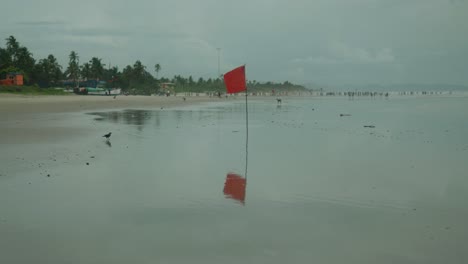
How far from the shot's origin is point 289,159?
42.8ft

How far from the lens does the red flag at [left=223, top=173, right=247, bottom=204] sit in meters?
8.27

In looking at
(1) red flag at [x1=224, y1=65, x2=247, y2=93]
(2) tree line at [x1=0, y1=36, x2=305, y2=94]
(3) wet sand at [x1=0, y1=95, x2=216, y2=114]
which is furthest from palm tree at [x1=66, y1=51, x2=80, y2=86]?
(1) red flag at [x1=224, y1=65, x2=247, y2=93]

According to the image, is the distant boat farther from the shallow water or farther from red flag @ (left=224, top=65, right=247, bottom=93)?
the shallow water

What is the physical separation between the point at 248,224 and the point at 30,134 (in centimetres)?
1545

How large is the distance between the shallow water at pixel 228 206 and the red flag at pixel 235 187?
0.04 m

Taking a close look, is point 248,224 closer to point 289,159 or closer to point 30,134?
point 289,159

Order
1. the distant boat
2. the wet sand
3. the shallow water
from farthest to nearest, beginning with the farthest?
1. the distant boat
2. the wet sand
3. the shallow water

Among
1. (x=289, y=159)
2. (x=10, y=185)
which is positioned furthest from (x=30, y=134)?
(x=289, y=159)

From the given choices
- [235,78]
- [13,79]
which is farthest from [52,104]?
[235,78]

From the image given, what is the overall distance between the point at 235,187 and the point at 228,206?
167cm

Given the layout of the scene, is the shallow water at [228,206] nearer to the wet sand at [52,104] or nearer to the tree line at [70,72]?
the wet sand at [52,104]

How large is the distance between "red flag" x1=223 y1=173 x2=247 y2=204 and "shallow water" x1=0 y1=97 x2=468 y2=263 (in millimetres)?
44

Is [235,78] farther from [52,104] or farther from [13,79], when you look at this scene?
[13,79]

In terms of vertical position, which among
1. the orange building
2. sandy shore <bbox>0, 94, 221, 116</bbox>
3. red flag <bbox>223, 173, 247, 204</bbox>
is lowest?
red flag <bbox>223, 173, 247, 204</bbox>
